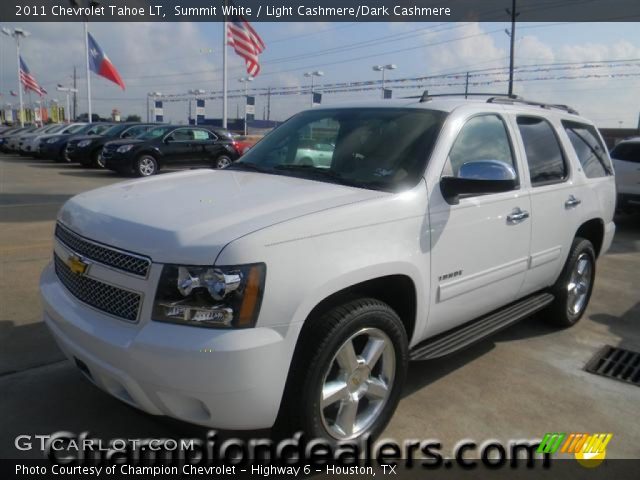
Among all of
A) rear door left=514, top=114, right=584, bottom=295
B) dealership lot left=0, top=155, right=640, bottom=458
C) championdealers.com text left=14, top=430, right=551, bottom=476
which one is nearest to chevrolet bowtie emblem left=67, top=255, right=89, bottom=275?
dealership lot left=0, top=155, right=640, bottom=458

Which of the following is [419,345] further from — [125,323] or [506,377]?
[125,323]

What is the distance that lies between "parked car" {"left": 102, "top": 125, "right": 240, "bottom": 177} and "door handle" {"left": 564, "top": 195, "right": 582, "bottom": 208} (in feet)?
43.3

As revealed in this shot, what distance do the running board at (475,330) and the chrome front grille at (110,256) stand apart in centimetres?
160

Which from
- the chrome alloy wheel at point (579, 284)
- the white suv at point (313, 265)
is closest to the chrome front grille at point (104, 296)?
the white suv at point (313, 265)

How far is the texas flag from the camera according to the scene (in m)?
28.2

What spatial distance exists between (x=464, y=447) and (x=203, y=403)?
5.14 feet

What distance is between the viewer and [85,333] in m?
2.50

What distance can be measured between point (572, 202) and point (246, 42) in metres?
18.7

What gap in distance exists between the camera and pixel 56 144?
71.7 feet

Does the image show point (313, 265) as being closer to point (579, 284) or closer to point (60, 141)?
point (579, 284)

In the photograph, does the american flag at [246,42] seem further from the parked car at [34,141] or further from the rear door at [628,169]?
the rear door at [628,169]

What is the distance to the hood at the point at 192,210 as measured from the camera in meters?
2.31

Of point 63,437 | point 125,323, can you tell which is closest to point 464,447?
point 125,323

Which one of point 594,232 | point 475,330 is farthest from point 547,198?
point 594,232
